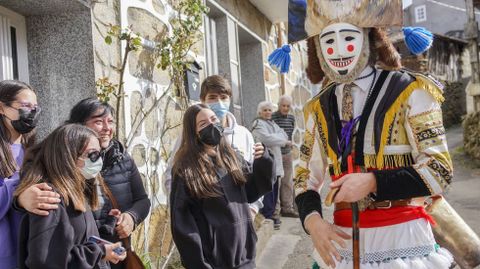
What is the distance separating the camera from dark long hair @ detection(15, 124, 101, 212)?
1900 mm

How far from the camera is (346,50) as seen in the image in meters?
1.69

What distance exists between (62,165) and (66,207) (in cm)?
18

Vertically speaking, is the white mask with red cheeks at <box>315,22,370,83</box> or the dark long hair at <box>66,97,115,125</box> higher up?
the white mask with red cheeks at <box>315,22,370,83</box>

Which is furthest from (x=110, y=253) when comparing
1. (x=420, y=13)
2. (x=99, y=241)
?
(x=420, y=13)

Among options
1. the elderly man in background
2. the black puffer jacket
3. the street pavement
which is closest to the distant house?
the street pavement

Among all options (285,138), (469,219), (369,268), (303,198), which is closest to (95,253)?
(303,198)

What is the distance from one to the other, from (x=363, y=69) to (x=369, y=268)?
0.72 meters

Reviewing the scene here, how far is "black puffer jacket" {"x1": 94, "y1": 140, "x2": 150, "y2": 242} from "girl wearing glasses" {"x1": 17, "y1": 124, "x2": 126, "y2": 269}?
12.4 inches

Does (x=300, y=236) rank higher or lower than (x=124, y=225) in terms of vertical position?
lower

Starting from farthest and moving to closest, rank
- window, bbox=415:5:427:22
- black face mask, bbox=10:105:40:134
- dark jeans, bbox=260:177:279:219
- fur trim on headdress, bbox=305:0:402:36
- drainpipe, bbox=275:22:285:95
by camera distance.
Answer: window, bbox=415:5:427:22 → drainpipe, bbox=275:22:285:95 → dark jeans, bbox=260:177:279:219 → black face mask, bbox=10:105:40:134 → fur trim on headdress, bbox=305:0:402:36

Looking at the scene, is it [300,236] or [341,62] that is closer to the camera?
[341,62]

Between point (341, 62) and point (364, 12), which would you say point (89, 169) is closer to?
point (341, 62)

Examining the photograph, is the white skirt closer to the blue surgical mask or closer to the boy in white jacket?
the boy in white jacket

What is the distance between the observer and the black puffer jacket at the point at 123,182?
98.0 inches
